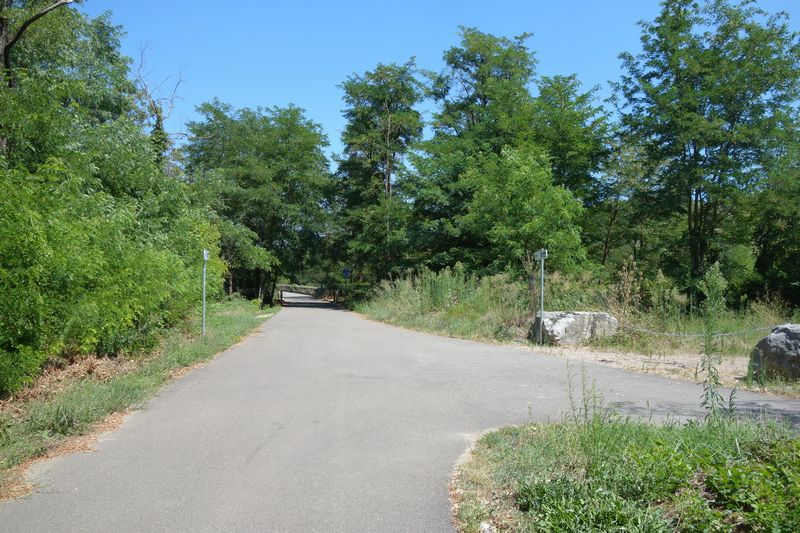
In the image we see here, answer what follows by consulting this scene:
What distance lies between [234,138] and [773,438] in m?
47.0

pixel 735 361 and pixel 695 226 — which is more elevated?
pixel 695 226

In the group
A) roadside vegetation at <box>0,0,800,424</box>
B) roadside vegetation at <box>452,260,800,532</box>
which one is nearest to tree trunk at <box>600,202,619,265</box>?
roadside vegetation at <box>0,0,800,424</box>

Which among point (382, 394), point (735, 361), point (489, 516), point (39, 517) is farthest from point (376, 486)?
point (735, 361)

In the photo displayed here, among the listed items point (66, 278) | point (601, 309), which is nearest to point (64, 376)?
point (66, 278)

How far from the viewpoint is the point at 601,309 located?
17641mm

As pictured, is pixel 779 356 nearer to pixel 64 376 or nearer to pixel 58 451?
pixel 58 451

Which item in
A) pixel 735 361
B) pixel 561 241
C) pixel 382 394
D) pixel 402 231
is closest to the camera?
pixel 382 394

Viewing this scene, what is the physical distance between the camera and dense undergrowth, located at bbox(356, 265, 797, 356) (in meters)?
15.0

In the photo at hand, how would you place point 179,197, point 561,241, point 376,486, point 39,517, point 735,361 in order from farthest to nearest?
1. point 561,241
2. point 179,197
3. point 735,361
4. point 376,486
5. point 39,517

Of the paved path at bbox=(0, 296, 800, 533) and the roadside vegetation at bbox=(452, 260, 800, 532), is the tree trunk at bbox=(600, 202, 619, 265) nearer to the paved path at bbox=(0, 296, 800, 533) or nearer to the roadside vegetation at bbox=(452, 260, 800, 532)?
the paved path at bbox=(0, 296, 800, 533)

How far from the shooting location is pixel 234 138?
46969 mm

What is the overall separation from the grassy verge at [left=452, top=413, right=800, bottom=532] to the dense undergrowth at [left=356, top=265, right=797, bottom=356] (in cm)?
992

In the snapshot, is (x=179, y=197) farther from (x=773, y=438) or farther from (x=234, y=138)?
(x=234, y=138)

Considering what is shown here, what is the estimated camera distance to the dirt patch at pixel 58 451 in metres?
4.82
